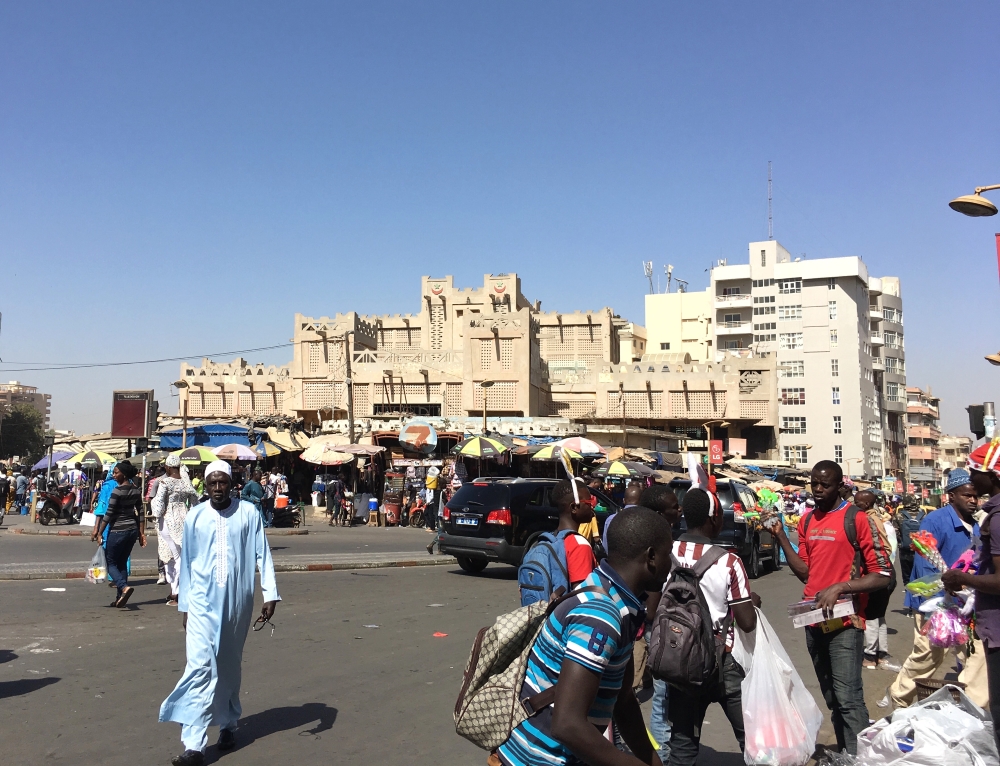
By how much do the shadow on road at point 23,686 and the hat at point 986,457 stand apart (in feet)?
22.7

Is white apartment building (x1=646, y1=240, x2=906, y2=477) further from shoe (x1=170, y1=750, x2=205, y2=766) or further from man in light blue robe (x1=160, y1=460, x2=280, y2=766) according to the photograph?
shoe (x1=170, y1=750, x2=205, y2=766)

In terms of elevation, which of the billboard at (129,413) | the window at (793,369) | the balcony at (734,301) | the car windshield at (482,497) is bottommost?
the car windshield at (482,497)

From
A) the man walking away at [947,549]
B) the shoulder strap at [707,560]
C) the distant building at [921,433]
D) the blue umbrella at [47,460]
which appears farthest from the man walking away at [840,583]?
the distant building at [921,433]

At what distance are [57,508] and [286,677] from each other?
2307cm

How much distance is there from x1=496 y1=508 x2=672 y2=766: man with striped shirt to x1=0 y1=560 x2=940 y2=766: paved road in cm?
291

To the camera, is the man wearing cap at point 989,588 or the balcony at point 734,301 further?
the balcony at point 734,301

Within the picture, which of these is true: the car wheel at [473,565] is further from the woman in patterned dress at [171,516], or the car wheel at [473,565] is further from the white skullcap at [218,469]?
the white skullcap at [218,469]

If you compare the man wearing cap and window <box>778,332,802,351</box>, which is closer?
the man wearing cap

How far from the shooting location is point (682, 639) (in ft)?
12.2

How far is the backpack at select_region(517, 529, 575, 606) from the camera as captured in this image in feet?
15.4

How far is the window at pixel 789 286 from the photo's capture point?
7725 cm

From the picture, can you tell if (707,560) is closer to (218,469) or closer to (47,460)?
(218,469)

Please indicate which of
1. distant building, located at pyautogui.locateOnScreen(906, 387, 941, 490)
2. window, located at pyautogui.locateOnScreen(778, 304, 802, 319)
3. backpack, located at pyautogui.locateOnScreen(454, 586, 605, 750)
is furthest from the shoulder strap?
distant building, located at pyautogui.locateOnScreen(906, 387, 941, 490)

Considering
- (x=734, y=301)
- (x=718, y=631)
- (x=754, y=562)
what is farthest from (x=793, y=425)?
(x=718, y=631)
